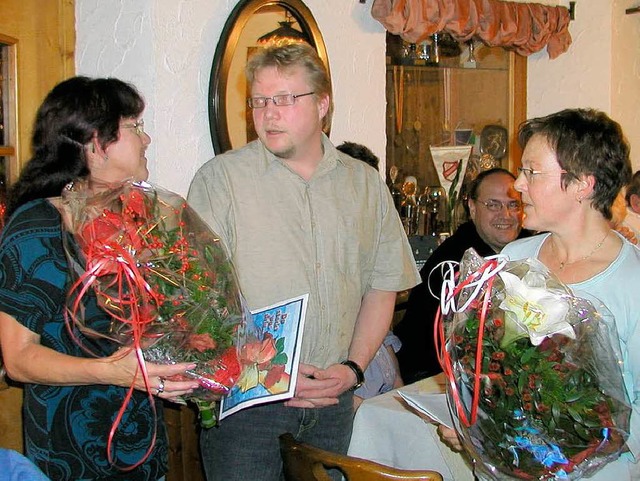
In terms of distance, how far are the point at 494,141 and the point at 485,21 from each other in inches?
34.0

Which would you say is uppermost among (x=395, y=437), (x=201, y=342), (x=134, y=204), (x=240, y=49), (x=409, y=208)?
(x=240, y=49)

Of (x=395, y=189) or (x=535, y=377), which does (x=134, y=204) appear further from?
(x=395, y=189)

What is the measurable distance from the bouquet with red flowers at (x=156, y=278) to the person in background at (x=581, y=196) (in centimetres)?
57

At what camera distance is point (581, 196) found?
174cm

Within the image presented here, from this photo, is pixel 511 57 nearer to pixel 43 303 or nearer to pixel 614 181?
pixel 614 181

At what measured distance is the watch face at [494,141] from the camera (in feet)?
14.5

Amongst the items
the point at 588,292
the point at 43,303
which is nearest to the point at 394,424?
the point at 588,292

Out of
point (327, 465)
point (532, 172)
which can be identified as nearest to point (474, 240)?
point (532, 172)

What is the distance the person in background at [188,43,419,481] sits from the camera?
6.40 ft

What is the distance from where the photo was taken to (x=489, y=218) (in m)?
3.16

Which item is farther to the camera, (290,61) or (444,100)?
(444,100)

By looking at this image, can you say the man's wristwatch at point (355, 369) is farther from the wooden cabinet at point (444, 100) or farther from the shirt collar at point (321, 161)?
the wooden cabinet at point (444, 100)

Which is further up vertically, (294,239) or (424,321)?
(294,239)

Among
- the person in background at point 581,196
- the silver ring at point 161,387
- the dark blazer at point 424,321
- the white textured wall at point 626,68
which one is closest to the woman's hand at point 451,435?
the person in background at point 581,196
